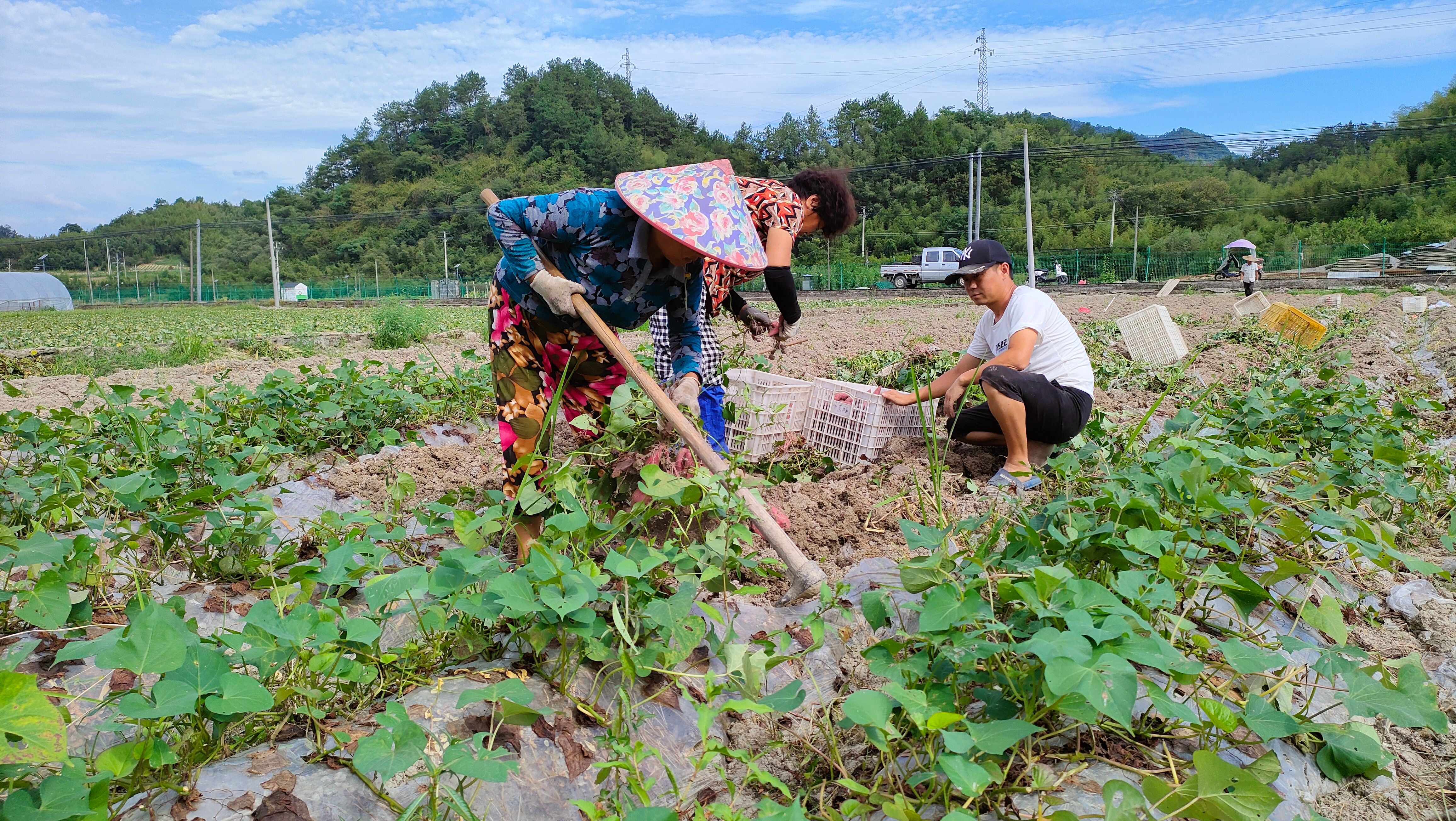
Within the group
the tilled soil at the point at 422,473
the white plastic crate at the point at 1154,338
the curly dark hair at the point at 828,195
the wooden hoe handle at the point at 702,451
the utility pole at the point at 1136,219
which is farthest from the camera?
the utility pole at the point at 1136,219

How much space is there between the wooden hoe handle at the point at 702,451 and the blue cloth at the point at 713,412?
344 millimetres

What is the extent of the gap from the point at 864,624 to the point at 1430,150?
63.6 m

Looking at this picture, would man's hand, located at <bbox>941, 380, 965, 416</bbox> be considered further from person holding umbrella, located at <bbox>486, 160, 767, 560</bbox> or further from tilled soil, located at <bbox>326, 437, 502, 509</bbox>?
tilled soil, located at <bbox>326, 437, 502, 509</bbox>

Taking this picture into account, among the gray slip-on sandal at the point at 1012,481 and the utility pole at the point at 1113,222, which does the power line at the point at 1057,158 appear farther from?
the gray slip-on sandal at the point at 1012,481

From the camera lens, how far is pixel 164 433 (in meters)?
3.02

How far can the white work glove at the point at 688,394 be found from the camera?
2.48 metres

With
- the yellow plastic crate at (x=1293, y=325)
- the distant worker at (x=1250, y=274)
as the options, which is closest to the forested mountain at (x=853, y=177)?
the distant worker at (x=1250, y=274)

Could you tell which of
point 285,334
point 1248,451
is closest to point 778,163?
point 285,334

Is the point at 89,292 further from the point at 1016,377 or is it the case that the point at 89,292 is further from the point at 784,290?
the point at 1016,377

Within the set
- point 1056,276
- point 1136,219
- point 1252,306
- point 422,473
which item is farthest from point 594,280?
point 1136,219

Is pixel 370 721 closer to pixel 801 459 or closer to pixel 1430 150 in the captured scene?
pixel 801 459

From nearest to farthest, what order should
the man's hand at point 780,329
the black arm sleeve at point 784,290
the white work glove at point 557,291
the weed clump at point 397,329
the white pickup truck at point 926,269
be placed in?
the white work glove at point 557,291 < the black arm sleeve at point 784,290 < the man's hand at point 780,329 < the weed clump at point 397,329 < the white pickup truck at point 926,269

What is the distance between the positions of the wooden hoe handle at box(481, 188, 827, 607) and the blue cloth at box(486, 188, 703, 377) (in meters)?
0.05

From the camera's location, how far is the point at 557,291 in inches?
92.1
